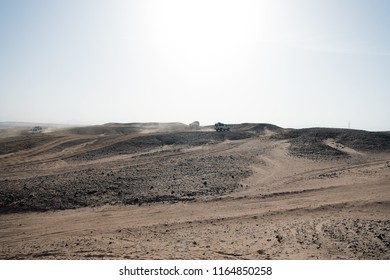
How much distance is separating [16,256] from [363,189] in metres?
15.5

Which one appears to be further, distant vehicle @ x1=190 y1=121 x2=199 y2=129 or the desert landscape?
distant vehicle @ x1=190 y1=121 x2=199 y2=129

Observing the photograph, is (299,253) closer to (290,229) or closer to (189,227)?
(290,229)

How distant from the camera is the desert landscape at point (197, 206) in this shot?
973cm

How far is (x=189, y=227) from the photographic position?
11570 millimetres

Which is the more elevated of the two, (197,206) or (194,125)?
(194,125)

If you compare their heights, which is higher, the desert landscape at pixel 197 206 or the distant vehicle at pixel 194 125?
the distant vehicle at pixel 194 125

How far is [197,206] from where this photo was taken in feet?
46.6

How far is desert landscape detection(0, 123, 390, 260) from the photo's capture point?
9727mm

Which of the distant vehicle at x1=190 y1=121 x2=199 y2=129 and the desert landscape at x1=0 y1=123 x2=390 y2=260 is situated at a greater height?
the distant vehicle at x1=190 y1=121 x2=199 y2=129

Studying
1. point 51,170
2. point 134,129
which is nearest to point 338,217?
point 51,170

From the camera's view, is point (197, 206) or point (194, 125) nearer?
point (197, 206)

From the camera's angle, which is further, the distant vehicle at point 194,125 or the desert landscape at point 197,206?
the distant vehicle at point 194,125

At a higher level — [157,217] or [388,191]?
[388,191]

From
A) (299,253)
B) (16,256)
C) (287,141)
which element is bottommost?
(16,256)
